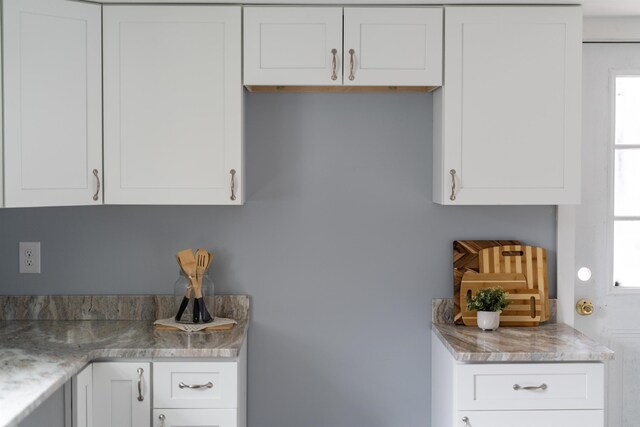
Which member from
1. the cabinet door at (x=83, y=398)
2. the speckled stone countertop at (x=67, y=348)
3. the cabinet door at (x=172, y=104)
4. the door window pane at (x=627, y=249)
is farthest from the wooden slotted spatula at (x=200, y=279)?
the door window pane at (x=627, y=249)

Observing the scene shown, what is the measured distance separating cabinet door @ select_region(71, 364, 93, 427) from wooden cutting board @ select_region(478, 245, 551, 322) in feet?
5.20

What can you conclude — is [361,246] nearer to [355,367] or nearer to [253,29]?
[355,367]

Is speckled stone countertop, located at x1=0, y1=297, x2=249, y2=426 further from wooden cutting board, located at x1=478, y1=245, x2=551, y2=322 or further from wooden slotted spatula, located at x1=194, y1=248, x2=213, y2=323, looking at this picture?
wooden cutting board, located at x1=478, y1=245, x2=551, y2=322

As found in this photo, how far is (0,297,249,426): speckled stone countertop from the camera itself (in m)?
1.95

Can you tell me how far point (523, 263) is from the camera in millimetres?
2967

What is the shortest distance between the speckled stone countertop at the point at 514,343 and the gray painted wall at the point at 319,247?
0.15 meters

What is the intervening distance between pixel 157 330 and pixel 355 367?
85cm

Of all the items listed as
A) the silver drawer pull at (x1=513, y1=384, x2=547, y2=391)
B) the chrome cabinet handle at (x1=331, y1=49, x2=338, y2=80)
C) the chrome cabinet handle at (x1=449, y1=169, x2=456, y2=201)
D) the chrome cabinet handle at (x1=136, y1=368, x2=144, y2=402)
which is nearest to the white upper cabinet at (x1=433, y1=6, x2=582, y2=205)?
the chrome cabinet handle at (x1=449, y1=169, x2=456, y2=201)

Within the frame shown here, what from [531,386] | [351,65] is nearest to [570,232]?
[531,386]

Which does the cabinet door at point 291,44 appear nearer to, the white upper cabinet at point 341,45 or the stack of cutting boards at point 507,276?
the white upper cabinet at point 341,45

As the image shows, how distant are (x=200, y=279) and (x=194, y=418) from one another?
574mm

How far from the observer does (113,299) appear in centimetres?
298

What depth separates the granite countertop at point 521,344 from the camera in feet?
8.16

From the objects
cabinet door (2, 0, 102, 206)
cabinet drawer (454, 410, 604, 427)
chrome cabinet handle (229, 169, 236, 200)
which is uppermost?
cabinet door (2, 0, 102, 206)
